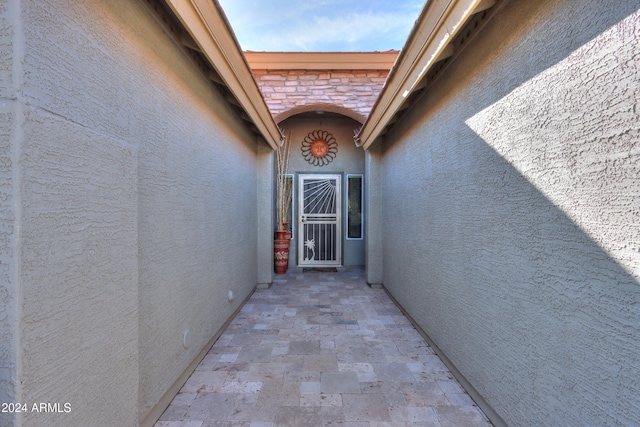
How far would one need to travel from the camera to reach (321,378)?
207 centimetres

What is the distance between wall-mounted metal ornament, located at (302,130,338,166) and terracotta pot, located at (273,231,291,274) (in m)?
1.79

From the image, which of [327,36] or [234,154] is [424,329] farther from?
[327,36]

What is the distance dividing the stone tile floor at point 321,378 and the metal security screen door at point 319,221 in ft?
9.00

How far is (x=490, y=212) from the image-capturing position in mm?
1677

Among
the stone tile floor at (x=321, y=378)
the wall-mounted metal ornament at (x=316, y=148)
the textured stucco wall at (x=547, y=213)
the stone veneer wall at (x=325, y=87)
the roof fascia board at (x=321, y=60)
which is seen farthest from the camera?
the wall-mounted metal ornament at (x=316, y=148)

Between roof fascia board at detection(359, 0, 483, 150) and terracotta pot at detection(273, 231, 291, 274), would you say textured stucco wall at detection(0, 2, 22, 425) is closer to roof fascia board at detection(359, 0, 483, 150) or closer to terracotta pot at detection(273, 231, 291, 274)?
roof fascia board at detection(359, 0, 483, 150)

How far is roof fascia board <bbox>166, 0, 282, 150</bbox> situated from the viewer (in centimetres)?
158

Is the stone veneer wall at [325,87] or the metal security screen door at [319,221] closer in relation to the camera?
the stone veneer wall at [325,87]

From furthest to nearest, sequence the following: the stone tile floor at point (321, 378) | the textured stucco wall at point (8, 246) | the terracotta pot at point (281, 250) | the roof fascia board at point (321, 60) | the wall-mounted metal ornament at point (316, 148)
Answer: the wall-mounted metal ornament at point (316, 148), the terracotta pot at point (281, 250), the roof fascia board at point (321, 60), the stone tile floor at point (321, 378), the textured stucco wall at point (8, 246)

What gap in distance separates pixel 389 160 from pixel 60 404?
4.07m

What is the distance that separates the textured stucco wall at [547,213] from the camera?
0.94 metres

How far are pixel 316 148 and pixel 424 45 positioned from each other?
4189mm

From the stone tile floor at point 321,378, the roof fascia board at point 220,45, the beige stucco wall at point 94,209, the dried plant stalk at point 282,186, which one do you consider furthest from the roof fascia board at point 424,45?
the dried plant stalk at point 282,186

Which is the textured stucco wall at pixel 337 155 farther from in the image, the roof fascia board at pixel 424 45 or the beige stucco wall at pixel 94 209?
the beige stucco wall at pixel 94 209
